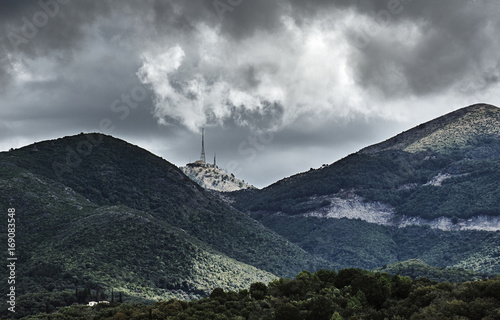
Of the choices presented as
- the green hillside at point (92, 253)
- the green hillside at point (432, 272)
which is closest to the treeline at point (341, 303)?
the green hillside at point (92, 253)

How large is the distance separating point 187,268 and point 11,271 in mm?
45608

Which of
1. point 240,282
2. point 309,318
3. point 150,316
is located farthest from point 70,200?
point 309,318

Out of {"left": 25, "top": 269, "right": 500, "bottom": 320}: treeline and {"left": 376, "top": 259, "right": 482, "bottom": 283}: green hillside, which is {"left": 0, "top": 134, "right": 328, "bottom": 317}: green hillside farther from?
{"left": 25, "top": 269, "right": 500, "bottom": 320}: treeline

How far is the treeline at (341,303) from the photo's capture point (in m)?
66.1

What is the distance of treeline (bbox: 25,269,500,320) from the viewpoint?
217ft

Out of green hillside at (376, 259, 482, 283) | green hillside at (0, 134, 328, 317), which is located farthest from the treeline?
green hillside at (376, 259, 482, 283)

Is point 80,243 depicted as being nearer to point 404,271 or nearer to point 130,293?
point 130,293

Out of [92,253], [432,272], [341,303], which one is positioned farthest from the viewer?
[432,272]

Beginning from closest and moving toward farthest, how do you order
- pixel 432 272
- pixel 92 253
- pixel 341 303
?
pixel 341 303 → pixel 92 253 → pixel 432 272

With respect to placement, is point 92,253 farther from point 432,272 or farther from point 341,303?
point 341,303

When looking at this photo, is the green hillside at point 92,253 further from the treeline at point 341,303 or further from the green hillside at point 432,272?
the treeline at point 341,303

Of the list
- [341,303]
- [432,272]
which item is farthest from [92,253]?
[341,303]

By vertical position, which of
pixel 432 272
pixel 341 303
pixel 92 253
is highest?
pixel 92 253

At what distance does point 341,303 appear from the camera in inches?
3039
